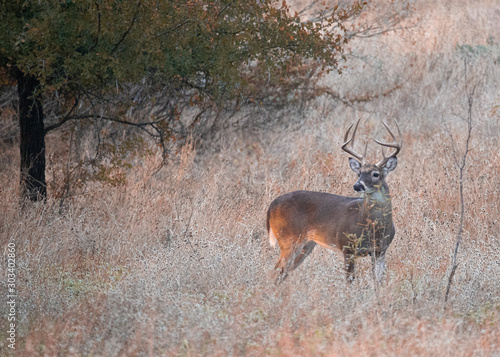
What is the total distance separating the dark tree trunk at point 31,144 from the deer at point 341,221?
3.00 metres

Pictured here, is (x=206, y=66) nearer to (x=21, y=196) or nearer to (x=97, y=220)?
(x=97, y=220)

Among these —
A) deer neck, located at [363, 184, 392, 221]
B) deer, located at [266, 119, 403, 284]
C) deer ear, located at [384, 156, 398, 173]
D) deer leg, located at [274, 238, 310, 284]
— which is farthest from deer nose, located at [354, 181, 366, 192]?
deer leg, located at [274, 238, 310, 284]

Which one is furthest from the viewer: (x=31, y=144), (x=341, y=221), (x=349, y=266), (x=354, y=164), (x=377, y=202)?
(x=31, y=144)

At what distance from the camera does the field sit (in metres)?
4.61

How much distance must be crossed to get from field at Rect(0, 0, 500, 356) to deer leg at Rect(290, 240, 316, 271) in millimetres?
84

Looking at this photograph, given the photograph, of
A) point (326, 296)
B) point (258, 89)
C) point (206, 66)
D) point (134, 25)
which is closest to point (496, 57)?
point (258, 89)

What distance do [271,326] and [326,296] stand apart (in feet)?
2.28

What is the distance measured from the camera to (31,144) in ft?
26.5

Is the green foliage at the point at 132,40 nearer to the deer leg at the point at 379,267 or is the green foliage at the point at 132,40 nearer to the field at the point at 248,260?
the field at the point at 248,260

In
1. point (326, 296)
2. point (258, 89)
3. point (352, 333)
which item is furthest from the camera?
point (258, 89)

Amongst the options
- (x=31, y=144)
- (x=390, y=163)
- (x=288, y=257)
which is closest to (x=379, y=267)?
(x=288, y=257)

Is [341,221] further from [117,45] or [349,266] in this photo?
[117,45]

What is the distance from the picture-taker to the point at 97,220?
25.2 feet

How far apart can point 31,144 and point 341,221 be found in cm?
396
